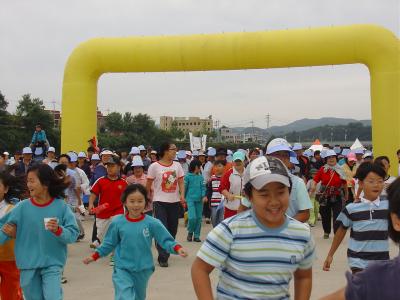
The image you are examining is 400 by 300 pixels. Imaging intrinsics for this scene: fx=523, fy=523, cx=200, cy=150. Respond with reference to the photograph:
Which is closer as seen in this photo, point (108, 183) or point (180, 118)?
point (108, 183)

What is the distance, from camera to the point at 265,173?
7.02 feet

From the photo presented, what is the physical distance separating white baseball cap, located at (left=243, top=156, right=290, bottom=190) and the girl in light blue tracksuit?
6.56 m

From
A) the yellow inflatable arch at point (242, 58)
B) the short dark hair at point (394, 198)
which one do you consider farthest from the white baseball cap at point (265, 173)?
the yellow inflatable arch at point (242, 58)

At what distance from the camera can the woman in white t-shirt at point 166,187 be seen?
7.17 metres

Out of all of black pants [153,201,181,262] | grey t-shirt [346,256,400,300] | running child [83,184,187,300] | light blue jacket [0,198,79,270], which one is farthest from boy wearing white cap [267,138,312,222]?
black pants [153,201,181,262]

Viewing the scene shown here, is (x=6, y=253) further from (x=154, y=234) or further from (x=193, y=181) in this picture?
(x=193, y=181)

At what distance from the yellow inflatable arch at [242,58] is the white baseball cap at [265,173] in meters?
10.9

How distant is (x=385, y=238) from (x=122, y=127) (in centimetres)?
5284

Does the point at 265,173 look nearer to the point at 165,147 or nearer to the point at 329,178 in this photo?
the point at 165,147

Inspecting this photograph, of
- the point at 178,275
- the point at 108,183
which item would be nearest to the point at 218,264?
the point at 178,275

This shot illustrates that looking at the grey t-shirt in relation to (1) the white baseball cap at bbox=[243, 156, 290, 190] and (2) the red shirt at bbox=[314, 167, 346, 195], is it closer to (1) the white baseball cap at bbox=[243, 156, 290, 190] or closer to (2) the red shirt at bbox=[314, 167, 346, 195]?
(1) the white baseball cap at bbox=[243, 156, 290, 190]

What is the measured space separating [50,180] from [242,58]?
9491mm

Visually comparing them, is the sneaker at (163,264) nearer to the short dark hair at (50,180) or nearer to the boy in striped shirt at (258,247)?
the short dark hair at (50,180)

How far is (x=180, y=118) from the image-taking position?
5955 inches
